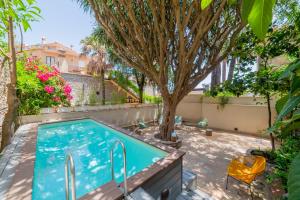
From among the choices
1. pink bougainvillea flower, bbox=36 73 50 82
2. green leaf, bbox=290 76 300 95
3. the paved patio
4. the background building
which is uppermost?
the background building

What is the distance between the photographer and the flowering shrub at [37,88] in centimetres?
710

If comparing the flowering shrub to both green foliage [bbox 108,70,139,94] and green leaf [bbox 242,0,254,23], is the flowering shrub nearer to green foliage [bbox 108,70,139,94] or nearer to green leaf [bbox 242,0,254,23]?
green foliage [bbox 108,70,139,94]

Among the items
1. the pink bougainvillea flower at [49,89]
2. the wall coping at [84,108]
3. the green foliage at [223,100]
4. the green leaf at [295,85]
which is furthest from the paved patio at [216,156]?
the pink bougainvillea flower at [49,89]

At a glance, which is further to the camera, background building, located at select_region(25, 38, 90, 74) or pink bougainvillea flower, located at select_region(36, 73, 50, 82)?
background building, located at select_region(25, 38, 90, 74)

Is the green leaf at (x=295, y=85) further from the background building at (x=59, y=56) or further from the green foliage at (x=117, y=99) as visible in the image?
the background building at (x=59, y=56)

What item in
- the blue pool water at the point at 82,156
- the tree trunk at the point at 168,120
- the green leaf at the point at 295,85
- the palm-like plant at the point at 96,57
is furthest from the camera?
the palm-like plant at the point at 96,57

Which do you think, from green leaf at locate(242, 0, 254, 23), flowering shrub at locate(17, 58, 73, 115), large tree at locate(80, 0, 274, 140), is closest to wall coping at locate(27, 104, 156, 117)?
flowering shrub at locate(17, 58, 73, 115)

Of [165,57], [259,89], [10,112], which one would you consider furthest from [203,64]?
[10,112]

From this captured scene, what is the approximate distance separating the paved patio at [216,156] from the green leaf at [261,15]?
4.26m

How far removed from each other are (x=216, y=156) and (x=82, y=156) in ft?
16.6

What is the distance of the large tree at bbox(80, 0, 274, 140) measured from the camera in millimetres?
4949

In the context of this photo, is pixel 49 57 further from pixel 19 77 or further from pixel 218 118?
pixel 218 118

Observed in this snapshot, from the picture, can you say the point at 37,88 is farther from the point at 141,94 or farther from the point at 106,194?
the point at 106,194

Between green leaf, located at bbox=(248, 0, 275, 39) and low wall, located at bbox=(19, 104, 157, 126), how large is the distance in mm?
8832
